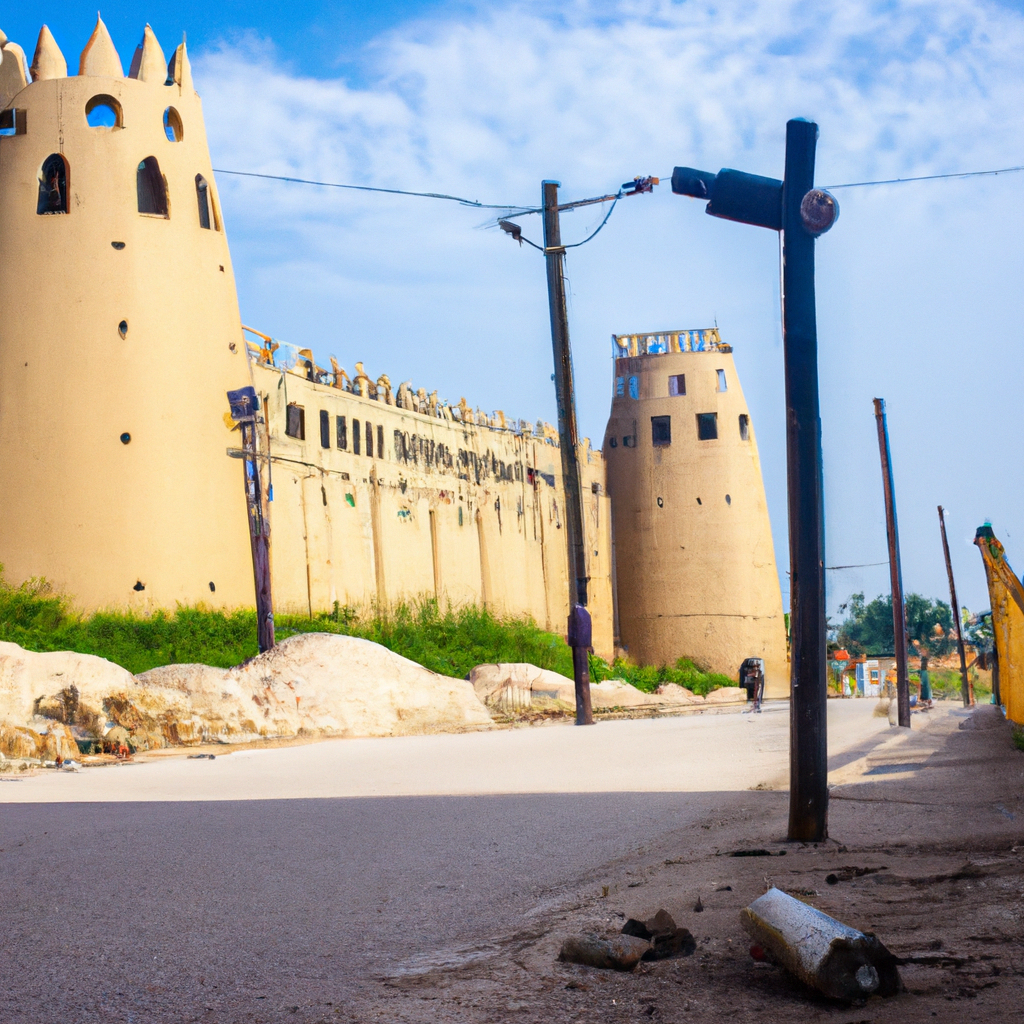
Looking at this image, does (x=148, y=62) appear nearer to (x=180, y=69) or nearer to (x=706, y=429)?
(x=180, y=69)

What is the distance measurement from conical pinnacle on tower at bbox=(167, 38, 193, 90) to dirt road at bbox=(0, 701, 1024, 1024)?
22.8 metres

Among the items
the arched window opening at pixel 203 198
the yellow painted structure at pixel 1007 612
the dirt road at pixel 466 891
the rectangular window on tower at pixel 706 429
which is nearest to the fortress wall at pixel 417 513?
the arched window opening at pixel 203 198

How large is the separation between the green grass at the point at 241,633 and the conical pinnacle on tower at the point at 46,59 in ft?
39.9

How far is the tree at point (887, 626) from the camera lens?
105062 mm

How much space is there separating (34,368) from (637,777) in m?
19.8

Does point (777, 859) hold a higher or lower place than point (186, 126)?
lower

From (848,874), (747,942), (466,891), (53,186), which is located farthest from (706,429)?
(747,942)

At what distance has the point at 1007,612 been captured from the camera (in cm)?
1523

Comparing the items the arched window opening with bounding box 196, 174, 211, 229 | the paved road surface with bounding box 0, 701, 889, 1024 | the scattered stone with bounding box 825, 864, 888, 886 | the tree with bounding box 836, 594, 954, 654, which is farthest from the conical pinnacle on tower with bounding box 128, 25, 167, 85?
the tree with bounding box 836, 594, 954, 654

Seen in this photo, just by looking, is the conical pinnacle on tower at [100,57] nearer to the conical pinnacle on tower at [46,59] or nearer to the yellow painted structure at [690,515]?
the conical pinnacle on tower at [46,59]

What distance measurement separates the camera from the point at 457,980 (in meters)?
3.75

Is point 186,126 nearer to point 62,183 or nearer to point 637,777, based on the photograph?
point 62,183

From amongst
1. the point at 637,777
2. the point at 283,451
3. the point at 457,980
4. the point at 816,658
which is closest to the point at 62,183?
the point at 283,451

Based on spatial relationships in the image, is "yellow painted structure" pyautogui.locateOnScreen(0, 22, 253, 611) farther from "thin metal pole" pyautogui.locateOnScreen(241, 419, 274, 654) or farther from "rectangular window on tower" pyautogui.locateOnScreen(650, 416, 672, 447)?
"rectangular window on tower" pyautogui.locateOnScreen(650, 416, 672, 447)
